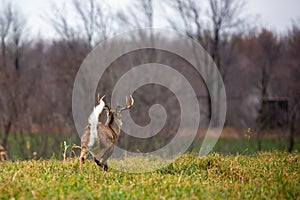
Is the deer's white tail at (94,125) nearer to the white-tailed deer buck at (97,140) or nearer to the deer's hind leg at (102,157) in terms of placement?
the white-tailed deer buck at (97,140)

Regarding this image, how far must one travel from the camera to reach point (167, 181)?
651cm

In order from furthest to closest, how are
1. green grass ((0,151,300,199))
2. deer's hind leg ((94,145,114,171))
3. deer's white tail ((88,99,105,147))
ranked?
deer's hind leg ((94,145,114,171)), deer's white tail ((88,99,105,147)), green grass ((0,151,300,199))

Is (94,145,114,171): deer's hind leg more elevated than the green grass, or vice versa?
(94,145,114,171): deer's hind leg

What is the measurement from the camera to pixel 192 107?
24484mm

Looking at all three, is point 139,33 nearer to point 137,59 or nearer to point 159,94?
point 137,59

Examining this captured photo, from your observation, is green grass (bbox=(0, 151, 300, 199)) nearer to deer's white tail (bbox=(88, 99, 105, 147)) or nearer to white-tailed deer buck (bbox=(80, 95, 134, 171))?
white-tailed deer buck (bbox=(80, 95, 134, 171))

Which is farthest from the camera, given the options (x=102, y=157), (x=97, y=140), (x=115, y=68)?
(x=115, y=68)

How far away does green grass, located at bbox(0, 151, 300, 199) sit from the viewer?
5688 millimetres

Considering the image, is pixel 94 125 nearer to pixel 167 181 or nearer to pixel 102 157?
pixel 102 157

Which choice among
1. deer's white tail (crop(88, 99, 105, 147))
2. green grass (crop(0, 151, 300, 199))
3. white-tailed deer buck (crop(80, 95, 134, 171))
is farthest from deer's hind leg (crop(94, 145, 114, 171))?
deer's white tail (crop(88, 99, 105, 147))

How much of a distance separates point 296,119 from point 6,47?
2099 cm

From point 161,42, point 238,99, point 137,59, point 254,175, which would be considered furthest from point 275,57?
point 254,175

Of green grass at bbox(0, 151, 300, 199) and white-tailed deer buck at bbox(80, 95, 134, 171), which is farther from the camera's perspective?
white-tailed deer buck at bbox(80, 95, 134, 171)

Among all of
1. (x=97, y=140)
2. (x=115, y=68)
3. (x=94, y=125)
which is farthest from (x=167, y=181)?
(x=115, y=68)
